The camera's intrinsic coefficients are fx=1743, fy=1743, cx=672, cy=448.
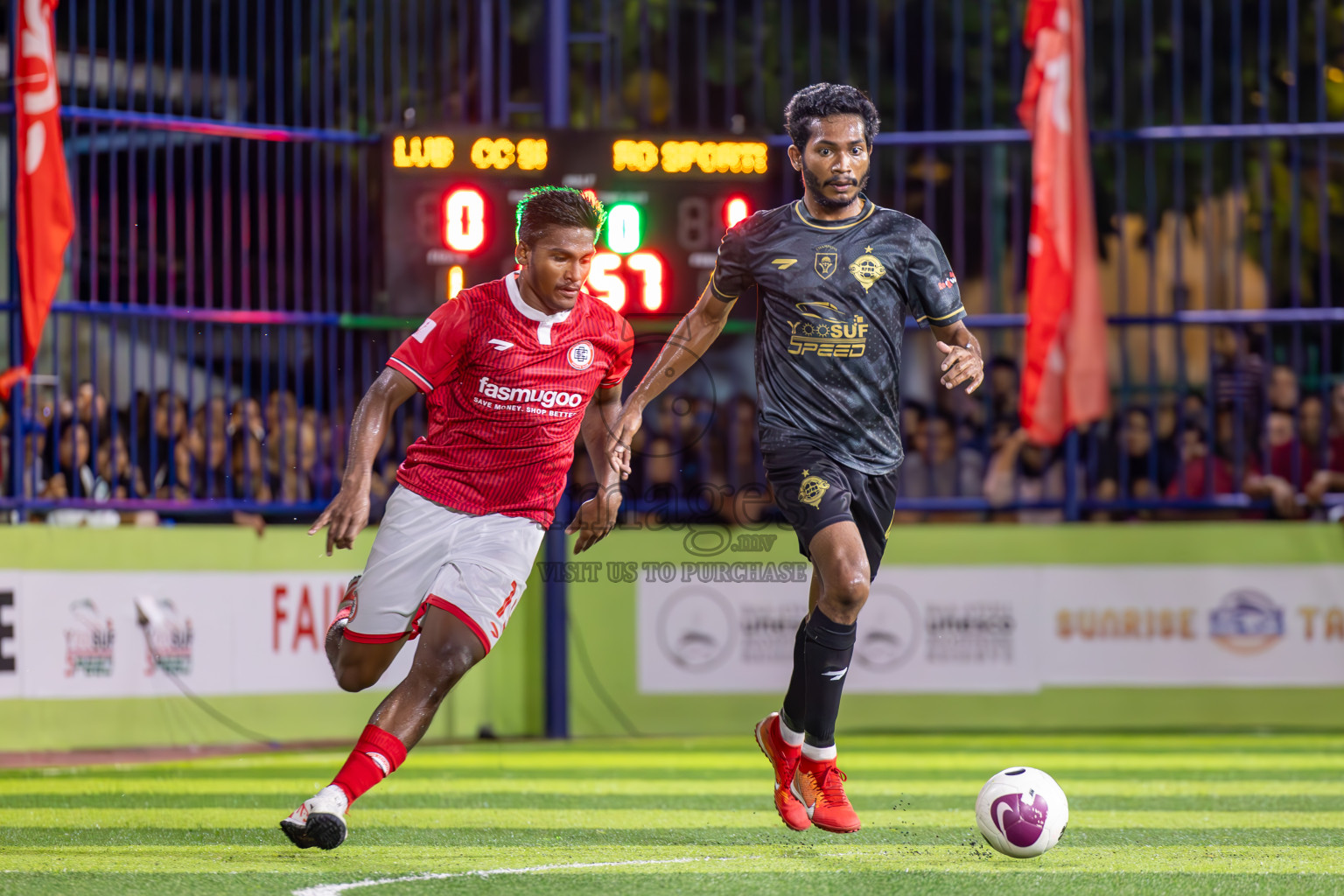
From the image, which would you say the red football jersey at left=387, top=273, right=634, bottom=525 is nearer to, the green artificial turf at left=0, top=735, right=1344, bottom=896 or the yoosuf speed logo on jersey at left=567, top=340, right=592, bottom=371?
the yoosuf speed logo on jersey at left=567, top=340, right=592, bottom=371

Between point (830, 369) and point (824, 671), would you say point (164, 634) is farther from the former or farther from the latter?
point (830, 369)

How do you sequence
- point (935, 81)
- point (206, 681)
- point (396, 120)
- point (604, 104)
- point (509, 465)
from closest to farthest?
point (509, 465), point (206, 681), point (604, 104), point (396, 120), point (935, 81)

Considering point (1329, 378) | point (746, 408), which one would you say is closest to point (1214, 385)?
point (1329, 378)

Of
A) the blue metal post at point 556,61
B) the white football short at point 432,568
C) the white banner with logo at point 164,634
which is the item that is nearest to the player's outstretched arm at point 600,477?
the white football short at point 432,568

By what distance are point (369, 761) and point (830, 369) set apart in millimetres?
2046

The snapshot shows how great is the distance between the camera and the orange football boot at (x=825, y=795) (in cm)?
599

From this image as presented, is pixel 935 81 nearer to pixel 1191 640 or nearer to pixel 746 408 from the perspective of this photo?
pixel 746 408

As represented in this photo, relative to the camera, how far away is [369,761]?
5352 mm

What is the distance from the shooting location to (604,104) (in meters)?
10.9

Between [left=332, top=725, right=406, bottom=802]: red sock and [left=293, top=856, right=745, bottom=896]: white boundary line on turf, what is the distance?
0.33 meters

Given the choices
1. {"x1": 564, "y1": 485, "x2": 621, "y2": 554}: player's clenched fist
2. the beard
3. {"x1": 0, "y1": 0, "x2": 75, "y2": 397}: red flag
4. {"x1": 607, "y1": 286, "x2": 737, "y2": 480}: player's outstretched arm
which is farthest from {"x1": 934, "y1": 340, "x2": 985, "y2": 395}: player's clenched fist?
{"x1": 0, "y1": 0, "x2": 75, "y2": 397}: red flag

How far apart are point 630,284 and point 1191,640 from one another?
4.16 m

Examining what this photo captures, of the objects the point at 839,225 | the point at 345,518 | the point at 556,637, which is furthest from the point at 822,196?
the point at 556,637

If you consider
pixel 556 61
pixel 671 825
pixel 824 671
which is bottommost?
pixel 671 825
